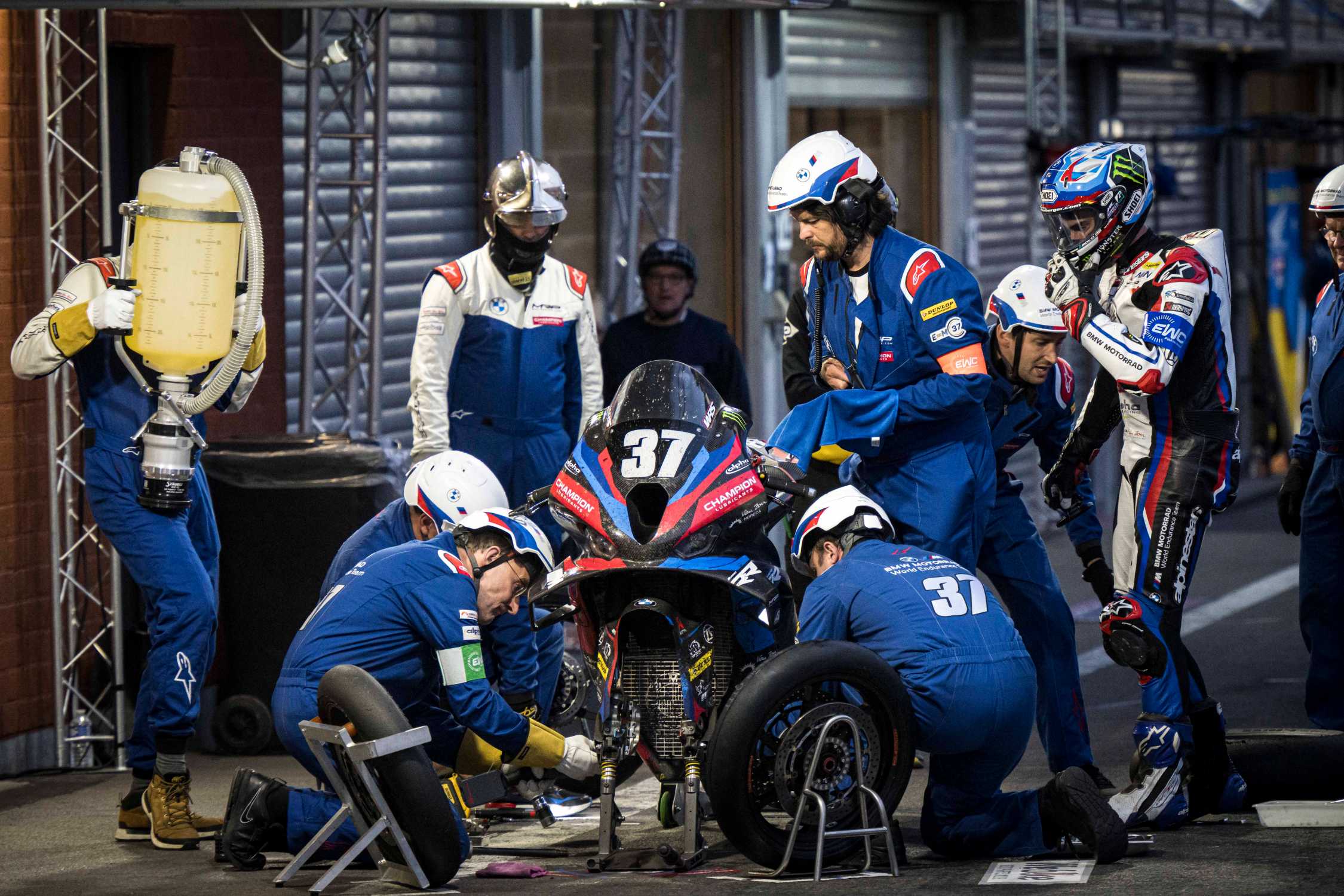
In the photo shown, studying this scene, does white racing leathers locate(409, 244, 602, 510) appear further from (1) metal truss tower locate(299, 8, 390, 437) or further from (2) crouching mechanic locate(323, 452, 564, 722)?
(2) crouching mechanic locate(323, 452, 564, 722)

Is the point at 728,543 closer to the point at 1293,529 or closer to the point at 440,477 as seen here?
the point at 440,477

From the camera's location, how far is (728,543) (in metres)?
6.55

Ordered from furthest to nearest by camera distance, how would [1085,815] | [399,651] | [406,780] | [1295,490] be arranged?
[1295,490] → [399,651] → [1085,815] → [406,780]

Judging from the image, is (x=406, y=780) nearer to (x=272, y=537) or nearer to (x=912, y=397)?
(x=912, y=397)

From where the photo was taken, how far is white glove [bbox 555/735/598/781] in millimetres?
6781

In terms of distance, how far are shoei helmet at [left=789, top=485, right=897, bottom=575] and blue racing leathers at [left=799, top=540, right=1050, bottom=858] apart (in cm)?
6

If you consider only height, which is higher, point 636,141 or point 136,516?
point 636,141

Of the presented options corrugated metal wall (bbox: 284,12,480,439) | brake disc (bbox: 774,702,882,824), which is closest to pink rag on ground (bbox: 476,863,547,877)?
brake disc (bbox: 774,702,882,824)

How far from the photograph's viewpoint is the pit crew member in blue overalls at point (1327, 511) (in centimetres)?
842

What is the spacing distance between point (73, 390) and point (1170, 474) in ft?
14.9

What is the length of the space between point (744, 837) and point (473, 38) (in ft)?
23.0

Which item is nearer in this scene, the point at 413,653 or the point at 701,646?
the point at 701,646

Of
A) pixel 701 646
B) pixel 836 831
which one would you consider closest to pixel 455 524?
pixel 701 646

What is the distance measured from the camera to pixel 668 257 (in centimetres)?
1014
